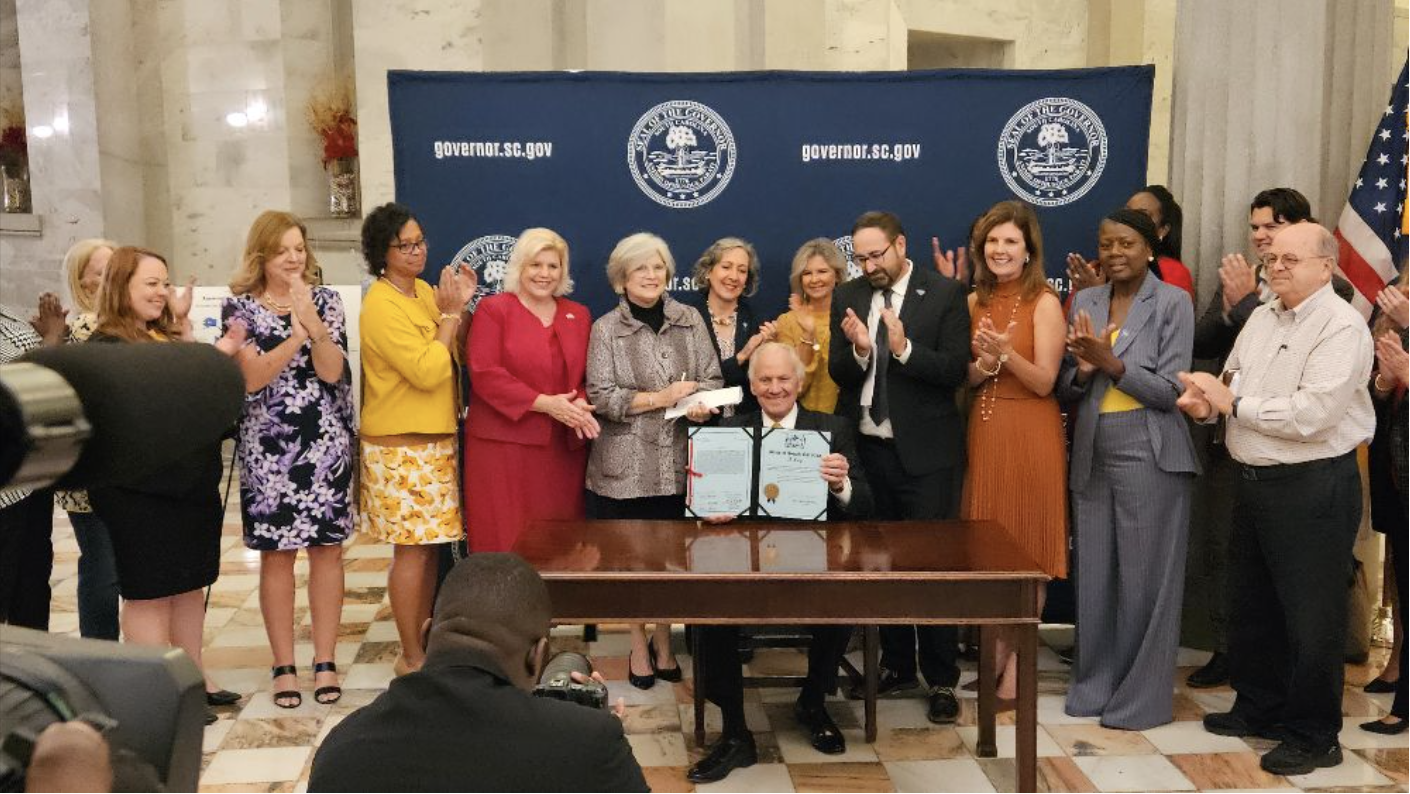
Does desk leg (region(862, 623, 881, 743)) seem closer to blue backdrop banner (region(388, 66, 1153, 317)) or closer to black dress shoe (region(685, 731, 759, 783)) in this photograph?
black dress shoe (region(685, 731, 759, 783))

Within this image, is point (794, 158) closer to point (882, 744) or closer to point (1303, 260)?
point (1303, 260)

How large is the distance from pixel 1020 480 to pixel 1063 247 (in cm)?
129

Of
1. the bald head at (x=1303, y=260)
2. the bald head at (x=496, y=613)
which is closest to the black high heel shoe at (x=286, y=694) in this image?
the bald head at (x=496, y=613)

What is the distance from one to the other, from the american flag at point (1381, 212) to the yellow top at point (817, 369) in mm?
2065

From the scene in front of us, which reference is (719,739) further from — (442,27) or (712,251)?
(442,27)

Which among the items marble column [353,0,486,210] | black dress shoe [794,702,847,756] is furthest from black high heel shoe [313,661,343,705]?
marble column [353,0,486,210]

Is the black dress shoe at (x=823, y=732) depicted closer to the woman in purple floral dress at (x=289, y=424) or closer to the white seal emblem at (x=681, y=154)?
the woman in purple floral dress at (x=289, y=424)

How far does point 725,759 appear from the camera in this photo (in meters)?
4.14

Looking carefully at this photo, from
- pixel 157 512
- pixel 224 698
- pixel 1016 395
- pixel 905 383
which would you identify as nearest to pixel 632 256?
pixel 905 383

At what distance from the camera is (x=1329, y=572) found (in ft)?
13.6

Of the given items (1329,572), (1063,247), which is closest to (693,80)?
(1063,247)

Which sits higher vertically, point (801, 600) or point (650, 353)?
point (650, 353)

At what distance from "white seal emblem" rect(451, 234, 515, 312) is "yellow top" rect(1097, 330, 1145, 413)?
8.21ft

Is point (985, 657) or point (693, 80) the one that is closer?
point (985, 657)
